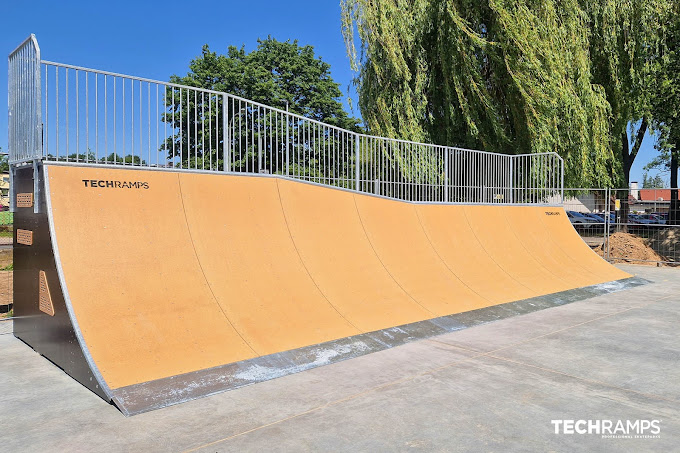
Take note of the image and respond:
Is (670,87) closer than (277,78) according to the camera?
Yes

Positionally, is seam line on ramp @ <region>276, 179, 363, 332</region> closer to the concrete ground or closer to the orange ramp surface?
the orange ramp surface

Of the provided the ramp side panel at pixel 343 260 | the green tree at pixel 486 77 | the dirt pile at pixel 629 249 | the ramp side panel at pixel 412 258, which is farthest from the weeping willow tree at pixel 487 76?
the ramp side panel at pixel 343 260

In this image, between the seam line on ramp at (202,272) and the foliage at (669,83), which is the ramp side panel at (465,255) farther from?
the foliage at (669,83)

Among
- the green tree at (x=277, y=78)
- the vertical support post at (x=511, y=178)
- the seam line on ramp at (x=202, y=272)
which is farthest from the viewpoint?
the green tree at (x=277, y=78)

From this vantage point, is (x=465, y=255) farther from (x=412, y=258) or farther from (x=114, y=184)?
(x=114, y=184)

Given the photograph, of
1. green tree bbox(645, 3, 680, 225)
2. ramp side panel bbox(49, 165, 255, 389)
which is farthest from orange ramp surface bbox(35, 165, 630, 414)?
green tree bbox(645, 3, 680, 225)

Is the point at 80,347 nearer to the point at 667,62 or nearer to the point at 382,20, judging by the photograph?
the point at 382,20

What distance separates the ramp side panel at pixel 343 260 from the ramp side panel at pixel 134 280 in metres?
1.80

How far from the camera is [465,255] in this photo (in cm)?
998

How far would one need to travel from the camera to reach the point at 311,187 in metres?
8.02

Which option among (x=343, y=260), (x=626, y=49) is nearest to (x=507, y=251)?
(x=343, y=260)

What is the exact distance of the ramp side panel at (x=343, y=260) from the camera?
6910 millimetres

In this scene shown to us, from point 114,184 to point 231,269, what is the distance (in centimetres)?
170

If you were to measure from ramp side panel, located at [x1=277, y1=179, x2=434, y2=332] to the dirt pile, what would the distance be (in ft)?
41.8
